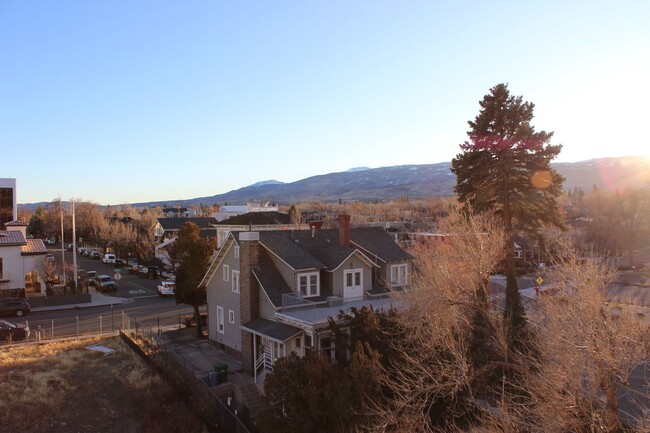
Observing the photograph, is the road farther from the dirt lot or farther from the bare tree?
the bare tree

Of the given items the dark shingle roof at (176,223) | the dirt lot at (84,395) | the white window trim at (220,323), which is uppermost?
the dark shingle roof at (176,223)

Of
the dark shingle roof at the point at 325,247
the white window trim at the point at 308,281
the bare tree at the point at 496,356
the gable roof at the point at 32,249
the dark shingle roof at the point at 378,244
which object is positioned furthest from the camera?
the gable roof at the point at 32,249

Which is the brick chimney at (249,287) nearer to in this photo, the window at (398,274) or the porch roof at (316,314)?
the porch roof at (316,314)

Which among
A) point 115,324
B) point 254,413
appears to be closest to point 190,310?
point 115,324

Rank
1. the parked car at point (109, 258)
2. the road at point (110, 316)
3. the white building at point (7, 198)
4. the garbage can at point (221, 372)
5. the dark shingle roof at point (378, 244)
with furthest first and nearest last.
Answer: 1. the parked car at point (109, 258)
2. the white building at point (7, 198)
3. the road at point (110, 316)
4. the dark shingle roof at point (378, 244)
5. the garbage can at point (221, 372)

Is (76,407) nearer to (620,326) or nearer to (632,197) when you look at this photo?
(620,326)

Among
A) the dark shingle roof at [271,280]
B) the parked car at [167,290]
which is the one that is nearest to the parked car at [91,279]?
the parked car at [167,290]

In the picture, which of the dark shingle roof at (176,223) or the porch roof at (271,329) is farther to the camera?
the dark shingle roof at (176,223)

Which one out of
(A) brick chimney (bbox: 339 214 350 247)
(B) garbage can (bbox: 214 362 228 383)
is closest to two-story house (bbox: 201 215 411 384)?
(A) brick chimney (bbox: 339 214 350 247)
